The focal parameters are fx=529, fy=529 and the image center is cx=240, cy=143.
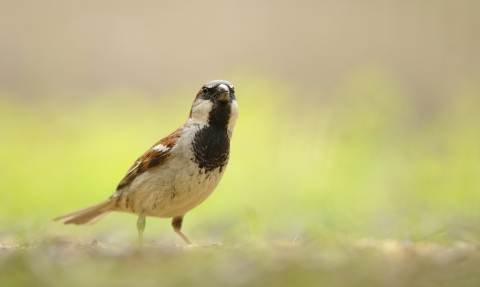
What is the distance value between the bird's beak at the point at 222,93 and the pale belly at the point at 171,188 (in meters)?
0.40

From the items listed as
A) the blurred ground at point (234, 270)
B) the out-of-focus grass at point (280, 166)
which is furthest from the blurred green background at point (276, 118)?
the blurred ground at point (234, 270)

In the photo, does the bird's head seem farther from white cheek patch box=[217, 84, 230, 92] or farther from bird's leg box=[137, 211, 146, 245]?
bird's leg box=[137, 211, 146, 245]

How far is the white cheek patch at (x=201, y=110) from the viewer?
3016mm

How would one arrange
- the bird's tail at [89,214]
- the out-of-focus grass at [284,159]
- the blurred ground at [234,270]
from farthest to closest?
the out-of-focus grass at [284,159]
the bird's tail at [89,214]
the blurred ground at [234,270]

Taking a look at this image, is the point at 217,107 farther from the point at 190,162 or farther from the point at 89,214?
the point at 89,214

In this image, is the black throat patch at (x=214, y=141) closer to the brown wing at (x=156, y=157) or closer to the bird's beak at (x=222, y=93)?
the bird's beak at (x=222, y=93)

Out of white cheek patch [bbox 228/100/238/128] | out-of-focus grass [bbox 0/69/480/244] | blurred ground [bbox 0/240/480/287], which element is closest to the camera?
blurred ground [bbox 0/240/480/287]

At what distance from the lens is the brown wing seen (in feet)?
9.92

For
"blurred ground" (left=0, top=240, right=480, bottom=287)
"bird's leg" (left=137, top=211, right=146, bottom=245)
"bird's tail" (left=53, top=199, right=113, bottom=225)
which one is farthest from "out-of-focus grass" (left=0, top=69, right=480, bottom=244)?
"blurred ground" (left=0, top=240, right=480, bottom=287)

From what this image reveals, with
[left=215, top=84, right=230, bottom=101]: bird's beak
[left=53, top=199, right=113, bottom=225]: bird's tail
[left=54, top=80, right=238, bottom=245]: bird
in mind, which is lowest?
[left=53, top=199, right=113, bottom=225]: bird's tail

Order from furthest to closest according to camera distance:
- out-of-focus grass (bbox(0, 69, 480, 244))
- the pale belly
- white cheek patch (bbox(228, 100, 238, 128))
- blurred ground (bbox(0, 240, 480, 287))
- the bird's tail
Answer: out-of-focus grass (bbox(0, 69, 480, 244))
the bird's tail
white cheek patch (bbox(228, 100, 238, 128))
the pale belly
blurred ground (bbox(0, 240, 480, 287))

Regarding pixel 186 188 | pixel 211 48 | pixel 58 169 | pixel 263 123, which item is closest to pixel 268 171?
pixel 263 123

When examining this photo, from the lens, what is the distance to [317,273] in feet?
4.74

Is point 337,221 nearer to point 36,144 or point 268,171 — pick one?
point 268,171
